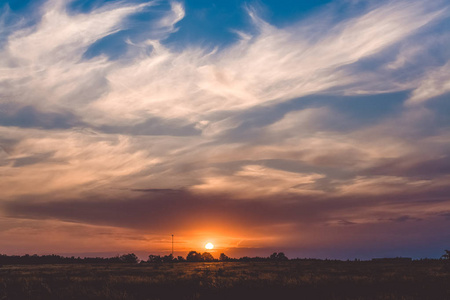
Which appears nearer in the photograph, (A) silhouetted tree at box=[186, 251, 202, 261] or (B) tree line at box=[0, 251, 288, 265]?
(B) tree line at box=[0, 251, 288, 265]

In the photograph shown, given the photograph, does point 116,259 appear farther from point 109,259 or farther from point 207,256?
point 207,256

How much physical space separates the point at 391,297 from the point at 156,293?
39.8 feet

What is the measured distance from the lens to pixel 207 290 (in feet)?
71.7

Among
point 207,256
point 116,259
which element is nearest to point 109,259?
point 116,259

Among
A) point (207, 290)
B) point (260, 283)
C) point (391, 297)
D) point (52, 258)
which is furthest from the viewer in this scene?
point (52, 258)

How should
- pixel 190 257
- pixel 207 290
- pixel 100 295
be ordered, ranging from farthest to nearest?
pixel 190 257
pixel 207 290
pixel 100 295

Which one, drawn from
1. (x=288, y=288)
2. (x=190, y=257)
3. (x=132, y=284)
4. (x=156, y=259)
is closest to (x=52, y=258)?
(x=156, y=259)

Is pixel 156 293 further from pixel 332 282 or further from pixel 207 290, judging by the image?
pixel 332 282

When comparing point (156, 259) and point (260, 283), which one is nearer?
point (260, 283)

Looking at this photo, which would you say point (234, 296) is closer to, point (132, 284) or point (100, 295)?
point (100, 295)

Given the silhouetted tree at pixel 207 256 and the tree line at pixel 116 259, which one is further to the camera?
the silhouetted tree at pixel 207 256

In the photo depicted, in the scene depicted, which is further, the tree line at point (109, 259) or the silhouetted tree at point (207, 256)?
the silhouetted tree at point (207, 256)

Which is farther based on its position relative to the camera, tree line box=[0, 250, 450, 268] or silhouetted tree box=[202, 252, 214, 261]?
silhouetted tree box=[202, 252, 214, 261]

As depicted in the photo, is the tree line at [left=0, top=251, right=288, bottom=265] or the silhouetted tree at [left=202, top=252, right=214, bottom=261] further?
the silhouetted tree at [left=202, top=252, right=214, bottom=261]
